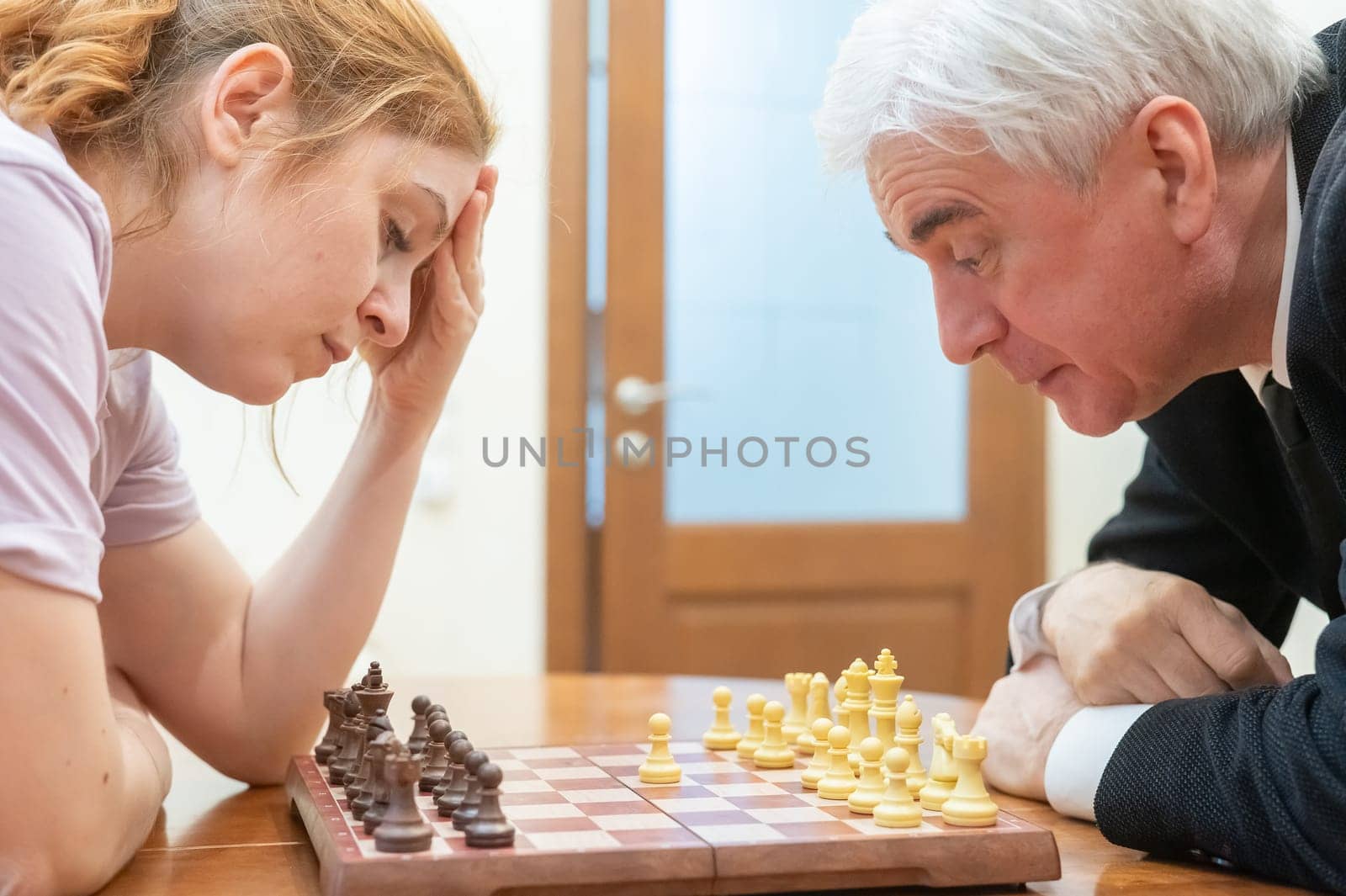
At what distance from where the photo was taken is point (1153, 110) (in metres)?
1.31

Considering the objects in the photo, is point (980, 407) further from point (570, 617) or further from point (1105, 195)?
point (1105, 195)

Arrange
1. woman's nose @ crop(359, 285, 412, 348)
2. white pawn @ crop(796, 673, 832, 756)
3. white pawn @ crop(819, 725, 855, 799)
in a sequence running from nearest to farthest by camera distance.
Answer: white pawn @ crop(819, 725, 855, 799) → white pawn @ crop(796, 673, 832, 756) → woman's nose @ crop(359, 285, 412, 348)

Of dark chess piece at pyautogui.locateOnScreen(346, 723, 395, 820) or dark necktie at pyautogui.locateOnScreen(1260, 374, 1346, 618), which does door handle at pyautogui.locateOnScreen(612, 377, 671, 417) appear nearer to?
dark necktie at pyautogui.locateOnScreen(1260, 374, 1346, 618)

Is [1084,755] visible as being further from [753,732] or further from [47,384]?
[47,384]

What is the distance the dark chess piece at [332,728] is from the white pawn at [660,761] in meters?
0.29

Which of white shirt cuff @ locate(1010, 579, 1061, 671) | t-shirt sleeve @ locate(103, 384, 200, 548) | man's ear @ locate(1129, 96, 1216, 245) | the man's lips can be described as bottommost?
white shirt cuff @ locate(1010, 579, 1061, 671)

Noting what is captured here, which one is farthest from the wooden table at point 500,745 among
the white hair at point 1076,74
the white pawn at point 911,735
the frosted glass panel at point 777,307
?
the frosted glass panel at point 777,307

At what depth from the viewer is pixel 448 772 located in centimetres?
105

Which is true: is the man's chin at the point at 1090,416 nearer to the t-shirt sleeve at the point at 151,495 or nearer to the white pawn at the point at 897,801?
the white pawn at the point at 897,801

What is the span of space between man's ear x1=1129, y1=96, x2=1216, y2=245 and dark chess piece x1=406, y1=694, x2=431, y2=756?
0.85 m

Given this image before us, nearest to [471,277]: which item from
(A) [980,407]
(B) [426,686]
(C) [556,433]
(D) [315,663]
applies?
(D) [315,663]

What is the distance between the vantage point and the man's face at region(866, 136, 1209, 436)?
1349mm

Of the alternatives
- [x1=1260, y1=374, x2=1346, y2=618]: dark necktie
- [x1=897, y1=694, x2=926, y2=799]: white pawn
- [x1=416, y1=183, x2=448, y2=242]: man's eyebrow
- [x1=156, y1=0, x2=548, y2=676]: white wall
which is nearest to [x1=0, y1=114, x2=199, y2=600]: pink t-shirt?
[x1=416, y1=183, x2=448, y2=242]: man's eyebrow

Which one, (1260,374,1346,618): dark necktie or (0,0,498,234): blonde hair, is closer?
(0,0,498,234): blonde hair
